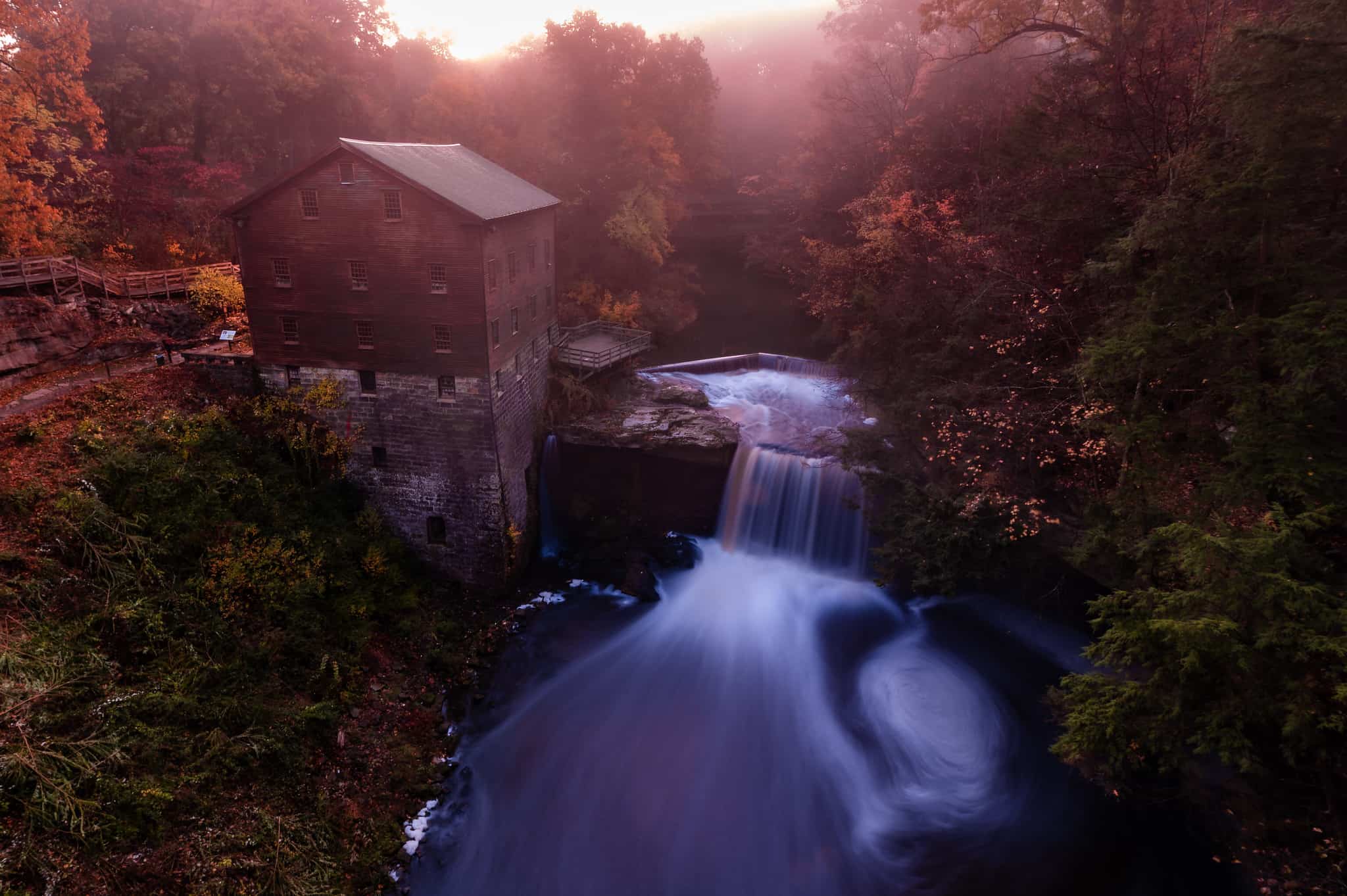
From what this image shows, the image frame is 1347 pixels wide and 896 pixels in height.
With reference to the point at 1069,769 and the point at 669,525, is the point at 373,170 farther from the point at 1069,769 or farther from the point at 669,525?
the point at 1069,769

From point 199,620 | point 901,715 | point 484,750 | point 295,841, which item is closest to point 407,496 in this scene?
point 199,620

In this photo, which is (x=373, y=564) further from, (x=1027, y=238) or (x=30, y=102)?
(x=1027, y=238)

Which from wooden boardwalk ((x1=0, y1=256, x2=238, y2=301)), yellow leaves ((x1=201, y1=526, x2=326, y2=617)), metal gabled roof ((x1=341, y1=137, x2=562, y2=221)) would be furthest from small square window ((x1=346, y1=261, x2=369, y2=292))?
wooden boardwalk ((x1=0, y1=256, x2=238, y2=301))

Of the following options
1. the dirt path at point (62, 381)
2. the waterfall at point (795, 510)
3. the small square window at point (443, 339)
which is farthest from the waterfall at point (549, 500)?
the dirt path at point (62, 381)

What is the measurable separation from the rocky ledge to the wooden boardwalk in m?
16.2

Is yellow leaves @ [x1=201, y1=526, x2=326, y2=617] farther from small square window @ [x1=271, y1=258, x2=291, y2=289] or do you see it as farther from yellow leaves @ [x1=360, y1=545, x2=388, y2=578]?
small square window @ [x1=271, y1=258, x2=291, y2=289]

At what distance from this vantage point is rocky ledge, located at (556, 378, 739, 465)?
976 inches

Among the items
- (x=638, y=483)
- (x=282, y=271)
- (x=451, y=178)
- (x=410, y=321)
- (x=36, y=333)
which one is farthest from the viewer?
(x=638, y=483)

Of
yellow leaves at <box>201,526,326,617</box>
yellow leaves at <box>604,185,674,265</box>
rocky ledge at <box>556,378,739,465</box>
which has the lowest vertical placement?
yellow leaves at <box>201,526,326,617</box>

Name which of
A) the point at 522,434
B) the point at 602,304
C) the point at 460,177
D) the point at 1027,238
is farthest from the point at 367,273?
the point at 1027,238

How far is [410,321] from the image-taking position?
2059 cm

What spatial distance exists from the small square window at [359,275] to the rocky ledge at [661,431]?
28.5ft

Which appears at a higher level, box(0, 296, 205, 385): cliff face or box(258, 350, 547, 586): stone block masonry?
box(0, 296, 205, 385): cliff face

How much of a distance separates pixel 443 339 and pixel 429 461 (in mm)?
4159
